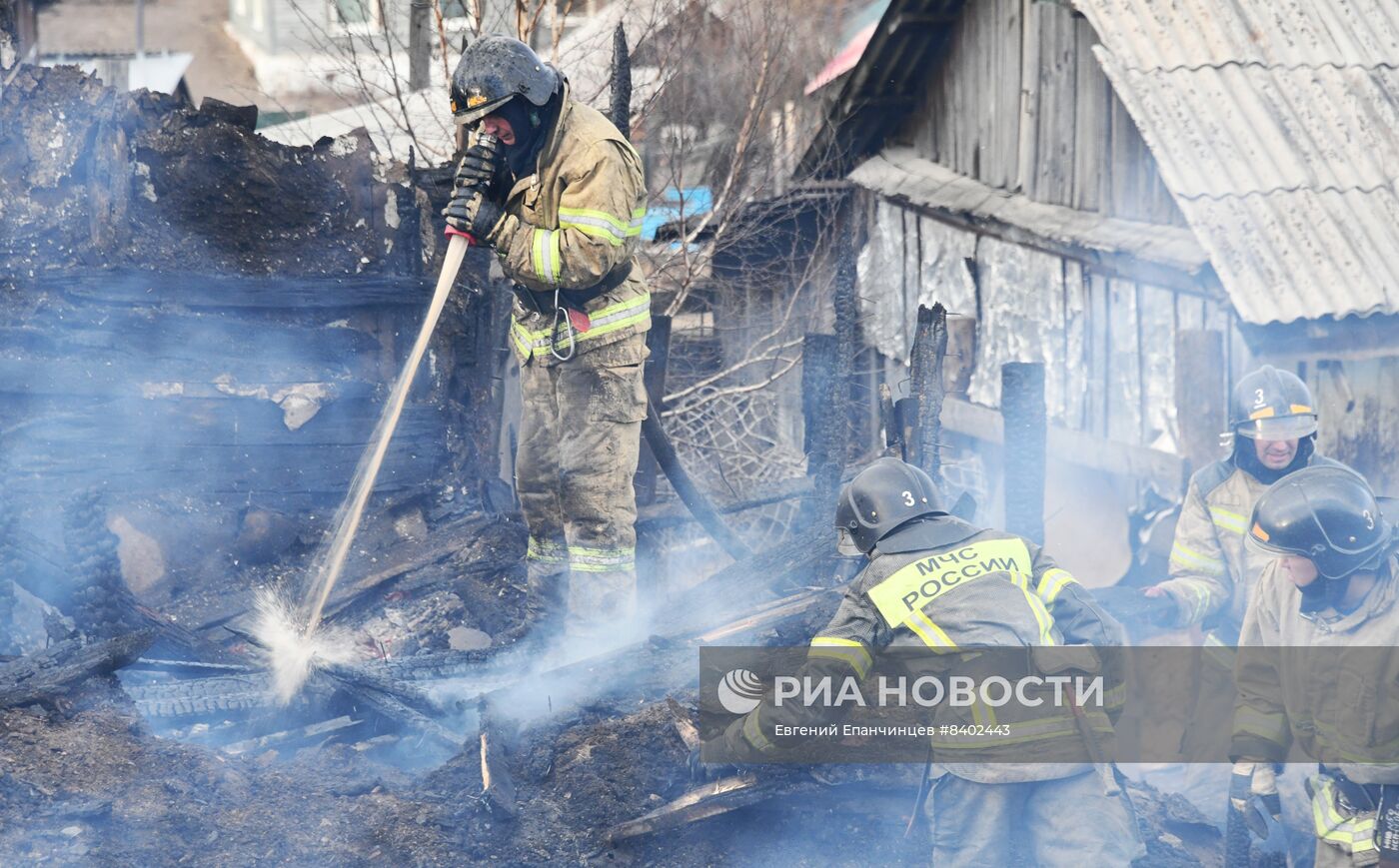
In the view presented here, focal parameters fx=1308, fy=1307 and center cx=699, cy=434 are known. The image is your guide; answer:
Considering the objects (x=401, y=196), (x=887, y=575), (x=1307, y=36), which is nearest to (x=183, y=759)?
(x=887, y=575)

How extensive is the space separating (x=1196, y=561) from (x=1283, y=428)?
2.39 feet

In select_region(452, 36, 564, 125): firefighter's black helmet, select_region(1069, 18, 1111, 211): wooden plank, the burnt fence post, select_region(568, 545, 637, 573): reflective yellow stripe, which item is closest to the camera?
select_region(452, 36, 564, 125): firefighter's black helmet

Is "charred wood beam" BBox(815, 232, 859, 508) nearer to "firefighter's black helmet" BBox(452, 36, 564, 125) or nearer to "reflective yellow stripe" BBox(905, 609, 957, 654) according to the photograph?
"firefighter's black helmet" BBox(452, 36, 564, 125)

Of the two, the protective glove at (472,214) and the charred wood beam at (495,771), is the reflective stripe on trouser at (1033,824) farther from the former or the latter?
the protective glove at (472,214)

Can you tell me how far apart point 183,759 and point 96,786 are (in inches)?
13.9

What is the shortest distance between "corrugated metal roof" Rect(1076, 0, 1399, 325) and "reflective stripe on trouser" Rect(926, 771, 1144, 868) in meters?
4.12

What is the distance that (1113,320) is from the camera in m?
9.09

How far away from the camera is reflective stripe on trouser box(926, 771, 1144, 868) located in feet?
13.3

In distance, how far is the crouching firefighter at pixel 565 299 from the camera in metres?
5.38

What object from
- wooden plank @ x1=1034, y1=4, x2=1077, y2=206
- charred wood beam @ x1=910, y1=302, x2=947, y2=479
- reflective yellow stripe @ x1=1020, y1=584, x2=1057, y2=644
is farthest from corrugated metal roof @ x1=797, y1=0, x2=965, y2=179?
reflective yellow stripe @ x1=1020, y1=584, x2=1057, y2=644

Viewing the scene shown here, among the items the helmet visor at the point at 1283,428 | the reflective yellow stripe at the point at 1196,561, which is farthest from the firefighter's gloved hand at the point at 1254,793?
the helmet visor at the point at 1283,428

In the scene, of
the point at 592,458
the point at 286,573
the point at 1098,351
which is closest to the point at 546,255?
the point at 592,458

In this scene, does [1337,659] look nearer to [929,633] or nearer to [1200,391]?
[929,633]

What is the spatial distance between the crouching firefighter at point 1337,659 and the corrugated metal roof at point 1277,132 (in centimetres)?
340
